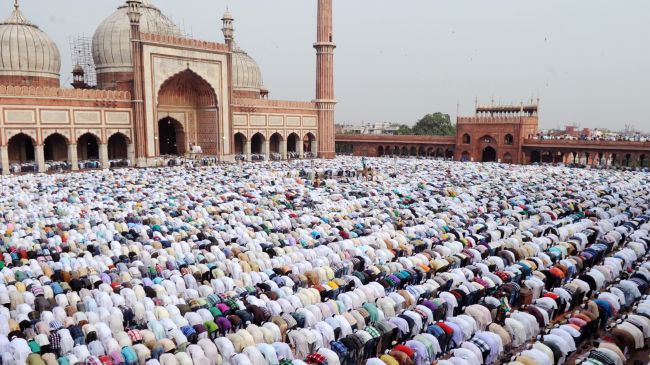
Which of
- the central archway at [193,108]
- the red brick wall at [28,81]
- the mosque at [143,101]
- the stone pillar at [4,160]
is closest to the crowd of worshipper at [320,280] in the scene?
the stone pillar at [4,160]

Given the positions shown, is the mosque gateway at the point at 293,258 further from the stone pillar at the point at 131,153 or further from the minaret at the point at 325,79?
the minaret at the point at 325,79

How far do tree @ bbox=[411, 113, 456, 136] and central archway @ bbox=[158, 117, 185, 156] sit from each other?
3346cm

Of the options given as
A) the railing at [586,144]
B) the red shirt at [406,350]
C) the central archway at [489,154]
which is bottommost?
the red shirt at [406,350]

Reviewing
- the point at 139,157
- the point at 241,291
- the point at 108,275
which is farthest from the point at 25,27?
the point at 241,291

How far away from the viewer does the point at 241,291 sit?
8.65 metres

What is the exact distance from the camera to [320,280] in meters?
9.38

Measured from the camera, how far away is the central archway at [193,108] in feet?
105

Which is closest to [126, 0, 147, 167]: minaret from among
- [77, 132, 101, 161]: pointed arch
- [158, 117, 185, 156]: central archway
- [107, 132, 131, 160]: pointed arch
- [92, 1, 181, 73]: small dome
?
[107, 132, 131, 160]: pointed arch

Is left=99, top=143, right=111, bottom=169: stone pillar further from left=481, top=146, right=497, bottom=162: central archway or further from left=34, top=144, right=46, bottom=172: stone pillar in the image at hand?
left=481, top=146, right=497, bottom=162: central archway

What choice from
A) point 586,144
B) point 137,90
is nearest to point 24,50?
point 137,90

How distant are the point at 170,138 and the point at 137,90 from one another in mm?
7401

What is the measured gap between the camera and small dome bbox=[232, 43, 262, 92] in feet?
128

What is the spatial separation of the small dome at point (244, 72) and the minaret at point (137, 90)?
36.5ft

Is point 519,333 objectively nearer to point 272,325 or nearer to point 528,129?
point 272,325
